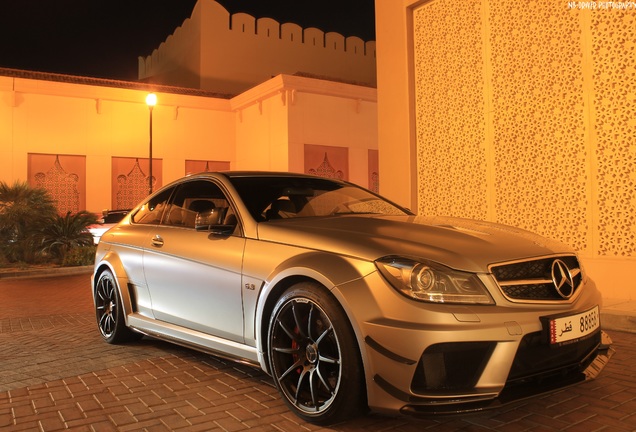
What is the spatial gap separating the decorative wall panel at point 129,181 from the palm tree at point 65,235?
7.45m

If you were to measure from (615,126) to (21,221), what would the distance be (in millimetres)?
14920

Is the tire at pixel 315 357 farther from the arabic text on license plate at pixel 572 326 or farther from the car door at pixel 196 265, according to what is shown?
the arabic text on license plate at pixel 572 326

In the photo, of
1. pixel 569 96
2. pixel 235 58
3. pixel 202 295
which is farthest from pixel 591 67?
pixel 235 58

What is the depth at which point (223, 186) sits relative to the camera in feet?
14.2

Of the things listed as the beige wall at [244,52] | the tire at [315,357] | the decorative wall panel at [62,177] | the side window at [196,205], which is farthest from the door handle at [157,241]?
the beige wall at [244,52]

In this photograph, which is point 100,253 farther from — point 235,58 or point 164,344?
point 235,58

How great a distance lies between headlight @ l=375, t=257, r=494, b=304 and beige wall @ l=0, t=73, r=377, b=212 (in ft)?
64.3

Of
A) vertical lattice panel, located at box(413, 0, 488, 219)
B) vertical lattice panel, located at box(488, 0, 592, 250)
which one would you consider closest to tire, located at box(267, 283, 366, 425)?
vertical lattice panel, located at box(488, 0, 592, 250)

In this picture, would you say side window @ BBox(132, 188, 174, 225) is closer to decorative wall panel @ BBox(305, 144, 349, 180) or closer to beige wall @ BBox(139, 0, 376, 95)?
decorative wall panel @ BBox(305, 144, 349, 180)

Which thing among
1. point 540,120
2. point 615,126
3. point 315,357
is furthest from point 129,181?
point 315,357

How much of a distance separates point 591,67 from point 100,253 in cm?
679

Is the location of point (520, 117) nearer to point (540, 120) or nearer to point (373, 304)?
point (540, 120)

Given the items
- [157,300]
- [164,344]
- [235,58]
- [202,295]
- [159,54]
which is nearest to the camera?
[202,295]

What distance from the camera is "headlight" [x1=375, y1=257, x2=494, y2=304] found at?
284 cm
